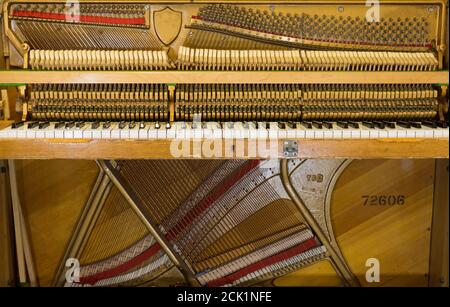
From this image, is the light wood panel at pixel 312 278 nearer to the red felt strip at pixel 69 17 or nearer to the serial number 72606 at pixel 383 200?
the serial number 72606 at pixel 383 200

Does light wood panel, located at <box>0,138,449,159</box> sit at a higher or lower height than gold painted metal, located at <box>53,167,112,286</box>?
higher

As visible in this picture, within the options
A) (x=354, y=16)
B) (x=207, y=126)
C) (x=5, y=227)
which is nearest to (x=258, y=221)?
(x=207, y=126)

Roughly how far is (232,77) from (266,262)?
116cm

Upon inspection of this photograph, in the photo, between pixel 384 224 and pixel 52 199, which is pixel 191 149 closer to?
pixel 52 199

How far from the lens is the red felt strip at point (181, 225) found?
2676 millimetres

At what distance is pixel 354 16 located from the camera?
2.47 metres

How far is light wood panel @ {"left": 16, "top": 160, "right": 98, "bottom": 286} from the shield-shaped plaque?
0.84 meters

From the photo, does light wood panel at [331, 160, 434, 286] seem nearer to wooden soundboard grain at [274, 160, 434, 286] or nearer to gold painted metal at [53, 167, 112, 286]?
wooden soundboard grain at [274, 160, 434, 286]

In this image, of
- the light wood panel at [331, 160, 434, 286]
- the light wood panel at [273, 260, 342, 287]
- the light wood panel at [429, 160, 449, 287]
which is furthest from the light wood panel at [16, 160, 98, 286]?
the light wood panel at [429, 160, 449, 287]

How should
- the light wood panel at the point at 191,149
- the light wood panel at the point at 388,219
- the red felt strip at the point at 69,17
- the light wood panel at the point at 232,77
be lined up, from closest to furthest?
the light wood panel at the point at 191,149 → the light wood panel at the point at 232,77 → the red felt strip at the point at 69,17 → the light wood panel at the point at 388,219

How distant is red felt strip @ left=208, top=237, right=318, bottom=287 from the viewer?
2.79 m

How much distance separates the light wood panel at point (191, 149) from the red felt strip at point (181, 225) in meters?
0.50

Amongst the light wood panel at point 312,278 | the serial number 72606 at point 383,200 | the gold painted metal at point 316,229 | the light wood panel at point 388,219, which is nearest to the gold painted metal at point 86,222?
the gold painted metal at point 316,229
